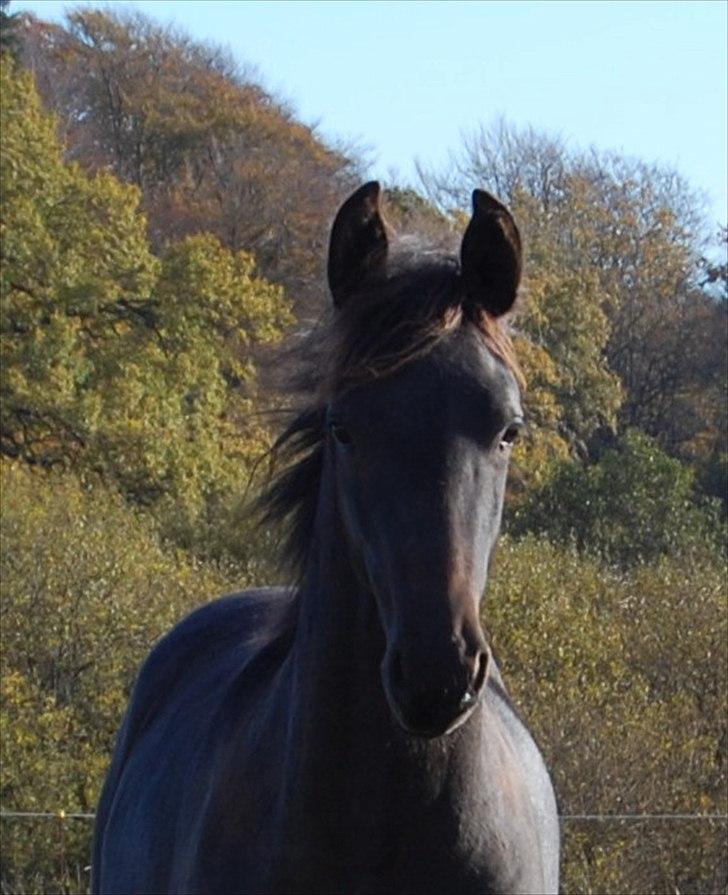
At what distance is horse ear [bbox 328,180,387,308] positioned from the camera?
3.50 metres

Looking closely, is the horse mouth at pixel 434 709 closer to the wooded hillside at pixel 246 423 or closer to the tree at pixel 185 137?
the wooded hillside at pixel 246 423

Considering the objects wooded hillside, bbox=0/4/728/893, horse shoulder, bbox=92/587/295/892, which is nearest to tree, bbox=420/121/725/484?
wooded hillside, bbox=0/4/728/893

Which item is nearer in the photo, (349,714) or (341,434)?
(341,434)

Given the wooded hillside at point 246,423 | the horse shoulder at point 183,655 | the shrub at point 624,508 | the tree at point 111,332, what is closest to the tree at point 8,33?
the wooded hillside at point 246,423

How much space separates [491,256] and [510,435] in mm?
360

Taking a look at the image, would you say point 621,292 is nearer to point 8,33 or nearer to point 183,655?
point 8,33

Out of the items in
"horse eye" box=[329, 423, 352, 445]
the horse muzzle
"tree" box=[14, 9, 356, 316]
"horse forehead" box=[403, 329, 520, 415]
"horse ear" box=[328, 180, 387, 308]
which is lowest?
the horse muzzle

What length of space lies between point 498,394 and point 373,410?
214 mm

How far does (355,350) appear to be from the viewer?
3.34 metres

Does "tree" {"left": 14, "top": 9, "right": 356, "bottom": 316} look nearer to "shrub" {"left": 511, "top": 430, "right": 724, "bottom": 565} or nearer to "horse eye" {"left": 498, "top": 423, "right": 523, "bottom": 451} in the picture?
"shrub" {"left": 511, "top": 430, "right": 724, "bottom": 565}

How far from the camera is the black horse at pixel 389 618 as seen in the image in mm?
3070

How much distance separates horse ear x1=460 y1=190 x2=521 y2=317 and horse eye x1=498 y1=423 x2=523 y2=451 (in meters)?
0.26

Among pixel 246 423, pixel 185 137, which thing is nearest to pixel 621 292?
pixel 185 137

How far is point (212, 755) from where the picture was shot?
401 centimetres
